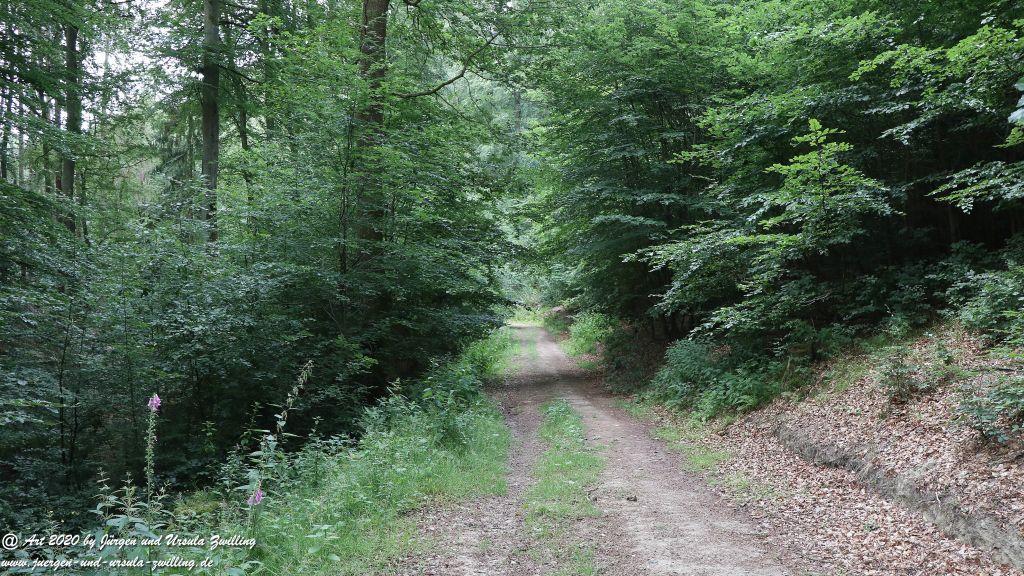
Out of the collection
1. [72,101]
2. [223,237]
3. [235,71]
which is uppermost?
[235,71]

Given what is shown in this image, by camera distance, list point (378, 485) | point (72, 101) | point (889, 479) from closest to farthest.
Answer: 1. point (889, 479)
2. point (378, 485)
3. point (72, 101)

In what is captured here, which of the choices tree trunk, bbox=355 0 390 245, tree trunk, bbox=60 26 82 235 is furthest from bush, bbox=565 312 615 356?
tree trunk, bbox=60 26 82 235

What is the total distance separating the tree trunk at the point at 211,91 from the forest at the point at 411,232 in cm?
9

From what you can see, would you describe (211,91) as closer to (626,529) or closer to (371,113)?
(371,113)

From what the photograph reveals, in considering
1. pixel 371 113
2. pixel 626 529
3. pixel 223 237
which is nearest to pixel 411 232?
pixel 371 113

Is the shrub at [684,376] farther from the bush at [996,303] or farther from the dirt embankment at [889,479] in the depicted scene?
the bush at [996,303]

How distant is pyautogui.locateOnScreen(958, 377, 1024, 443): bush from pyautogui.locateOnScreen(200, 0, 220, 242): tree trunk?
1246cm

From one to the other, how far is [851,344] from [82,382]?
1150cm

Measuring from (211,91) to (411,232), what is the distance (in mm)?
5479

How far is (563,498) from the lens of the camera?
6.38m

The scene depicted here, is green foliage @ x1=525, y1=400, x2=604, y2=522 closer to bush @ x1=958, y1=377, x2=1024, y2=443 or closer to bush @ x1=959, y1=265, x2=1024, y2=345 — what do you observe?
bush @ x1=958, y1=377, x2=1024, y2=443

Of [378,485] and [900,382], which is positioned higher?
[900,382]

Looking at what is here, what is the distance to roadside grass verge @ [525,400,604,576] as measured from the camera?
4.91 meters

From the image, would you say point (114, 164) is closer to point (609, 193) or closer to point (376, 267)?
point (376, 267)
